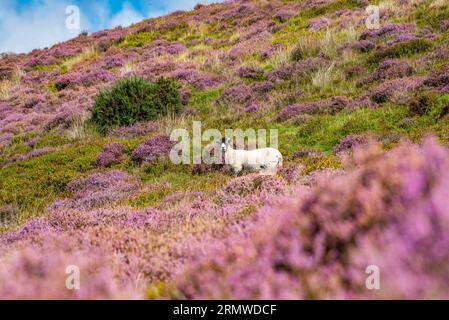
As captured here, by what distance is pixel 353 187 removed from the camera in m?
3.37

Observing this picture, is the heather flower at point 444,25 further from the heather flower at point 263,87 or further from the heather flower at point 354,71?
the heather flower at point 263,87

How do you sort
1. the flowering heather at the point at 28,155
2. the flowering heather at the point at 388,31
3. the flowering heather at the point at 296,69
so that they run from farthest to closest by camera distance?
the flowering heather at the point at 388,31, the flowering heather at the point at 296,69, the flowering heather at the point at 28,155

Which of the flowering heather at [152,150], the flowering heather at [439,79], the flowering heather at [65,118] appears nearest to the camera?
the flowering heather at [439,79]

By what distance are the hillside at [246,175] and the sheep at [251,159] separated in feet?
1.67

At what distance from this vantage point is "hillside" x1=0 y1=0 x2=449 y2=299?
283cm

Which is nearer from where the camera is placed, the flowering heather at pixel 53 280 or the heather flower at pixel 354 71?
the flowering heather at pixel 53 280

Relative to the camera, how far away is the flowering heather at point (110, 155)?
13.7 m

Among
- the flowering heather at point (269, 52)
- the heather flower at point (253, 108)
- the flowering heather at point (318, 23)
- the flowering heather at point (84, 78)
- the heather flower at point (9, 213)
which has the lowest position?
the heather flower at point (9, 213)

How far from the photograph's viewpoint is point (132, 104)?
17625mm

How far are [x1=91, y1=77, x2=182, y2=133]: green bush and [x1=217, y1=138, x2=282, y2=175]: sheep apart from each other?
22.0 ft

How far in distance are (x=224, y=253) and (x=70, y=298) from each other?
112 centimetres

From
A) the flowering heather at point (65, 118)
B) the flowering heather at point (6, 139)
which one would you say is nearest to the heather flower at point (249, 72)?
the flowering heather at point (65, 118)
